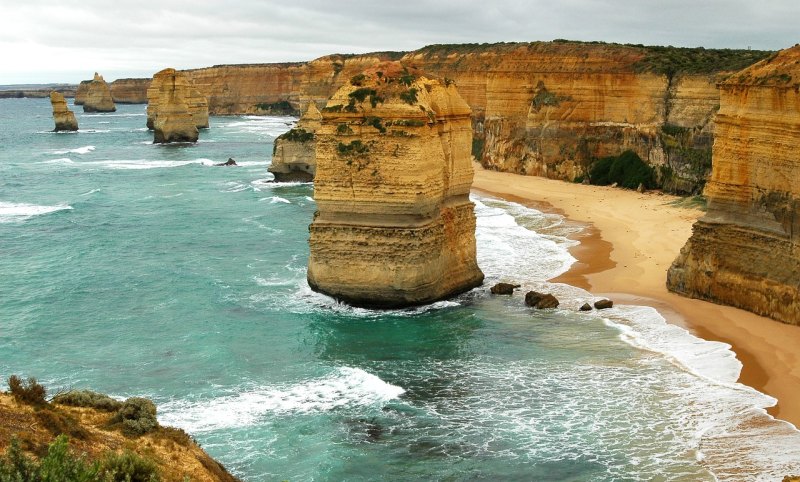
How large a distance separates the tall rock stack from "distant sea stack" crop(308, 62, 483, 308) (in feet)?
443

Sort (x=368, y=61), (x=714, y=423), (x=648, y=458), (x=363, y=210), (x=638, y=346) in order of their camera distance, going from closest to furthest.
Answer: (x=648, y=458) → (x=714, y=423) → (x=638, y=346) → (x=363, y=210) → (x=368, y=61)

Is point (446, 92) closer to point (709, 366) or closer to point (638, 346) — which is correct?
point (638, 346)

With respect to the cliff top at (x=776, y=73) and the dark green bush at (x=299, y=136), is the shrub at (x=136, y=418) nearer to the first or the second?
the cliff top at (x=776, y=73)

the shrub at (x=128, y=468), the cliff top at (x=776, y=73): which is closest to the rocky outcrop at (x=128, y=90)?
the cliff top at (x=776, y=73)

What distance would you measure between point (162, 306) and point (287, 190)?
26220mm

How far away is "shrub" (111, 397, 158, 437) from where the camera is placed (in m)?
11.3

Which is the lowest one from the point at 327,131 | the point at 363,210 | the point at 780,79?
the point at 363,210

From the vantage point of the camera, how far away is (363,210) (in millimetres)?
24734

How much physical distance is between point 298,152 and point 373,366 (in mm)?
33566

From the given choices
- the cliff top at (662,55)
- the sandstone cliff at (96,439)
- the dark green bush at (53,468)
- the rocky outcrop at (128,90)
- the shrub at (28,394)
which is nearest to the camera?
the dark green bush at (53,468)

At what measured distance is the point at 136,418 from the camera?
11.7 metres

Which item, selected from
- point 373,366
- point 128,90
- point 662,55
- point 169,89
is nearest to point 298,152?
point 662,55

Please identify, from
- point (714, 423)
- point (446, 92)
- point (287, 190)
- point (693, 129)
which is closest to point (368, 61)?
Result: point (287, 190)

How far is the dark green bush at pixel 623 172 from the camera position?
153 feet
